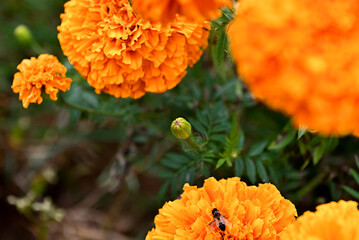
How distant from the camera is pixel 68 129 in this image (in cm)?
197

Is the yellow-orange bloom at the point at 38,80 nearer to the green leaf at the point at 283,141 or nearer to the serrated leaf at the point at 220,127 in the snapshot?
the serrated leaf at the point at 220,127

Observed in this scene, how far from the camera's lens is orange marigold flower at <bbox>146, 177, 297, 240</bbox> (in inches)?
36.9

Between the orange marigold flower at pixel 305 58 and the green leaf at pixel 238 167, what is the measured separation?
23.0 inches

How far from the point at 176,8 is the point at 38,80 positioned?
480 millimetres

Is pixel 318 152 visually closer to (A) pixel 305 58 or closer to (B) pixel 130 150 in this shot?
(B) pixel 130 150

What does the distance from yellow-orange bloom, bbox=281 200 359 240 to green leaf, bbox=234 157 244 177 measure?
1.17ft

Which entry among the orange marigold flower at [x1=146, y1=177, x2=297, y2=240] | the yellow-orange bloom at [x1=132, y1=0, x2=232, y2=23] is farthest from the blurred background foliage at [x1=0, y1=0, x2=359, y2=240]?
the yellow-orange bloom at [x1=132, y1=0, x2=232, y2=23]

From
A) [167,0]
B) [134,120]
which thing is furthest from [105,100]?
[167,0]

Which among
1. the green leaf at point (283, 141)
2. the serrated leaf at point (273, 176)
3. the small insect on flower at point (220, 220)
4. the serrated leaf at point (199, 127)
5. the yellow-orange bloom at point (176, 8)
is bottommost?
the small insect on flower at point (220, 220)

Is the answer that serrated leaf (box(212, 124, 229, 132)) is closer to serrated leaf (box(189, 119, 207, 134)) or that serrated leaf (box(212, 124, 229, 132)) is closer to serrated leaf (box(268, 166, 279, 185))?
serrated leaf (box(189, 119, 207, 134))

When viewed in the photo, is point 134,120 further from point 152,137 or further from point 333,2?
point 333,2

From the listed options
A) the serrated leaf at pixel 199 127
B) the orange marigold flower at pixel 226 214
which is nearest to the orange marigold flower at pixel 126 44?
the serrated leaf at pixel 199 127

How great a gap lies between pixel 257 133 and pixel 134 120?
495mm

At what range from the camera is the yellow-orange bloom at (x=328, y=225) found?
775 millimetres
